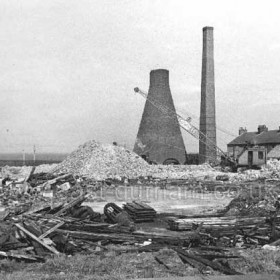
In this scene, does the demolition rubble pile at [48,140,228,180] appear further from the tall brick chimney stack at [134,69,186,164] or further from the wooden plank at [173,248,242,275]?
the wooden plank at [173,248,242,275]

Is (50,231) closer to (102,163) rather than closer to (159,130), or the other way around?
(102,163)

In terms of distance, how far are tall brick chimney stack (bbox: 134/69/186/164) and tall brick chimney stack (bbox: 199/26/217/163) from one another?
3.50 metres

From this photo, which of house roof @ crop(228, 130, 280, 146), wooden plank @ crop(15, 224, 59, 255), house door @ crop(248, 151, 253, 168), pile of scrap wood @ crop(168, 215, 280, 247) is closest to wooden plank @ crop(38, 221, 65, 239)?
wooden plank @ crop(15, 224, 59, 255)

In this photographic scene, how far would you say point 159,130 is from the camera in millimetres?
44781

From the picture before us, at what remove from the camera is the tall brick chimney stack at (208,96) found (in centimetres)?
4328

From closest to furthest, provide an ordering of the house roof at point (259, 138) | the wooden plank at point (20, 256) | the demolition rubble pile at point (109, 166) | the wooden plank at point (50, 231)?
the wooden plank at point (20, 256) < the wooden plank at point (50, 231) < the demolition rubble pile at point (109, 166) < the house roof at point (259, 138)

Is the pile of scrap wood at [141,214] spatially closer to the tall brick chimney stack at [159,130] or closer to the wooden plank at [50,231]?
the wooden plank at [50,231]

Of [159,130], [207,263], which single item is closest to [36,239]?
[207,263]

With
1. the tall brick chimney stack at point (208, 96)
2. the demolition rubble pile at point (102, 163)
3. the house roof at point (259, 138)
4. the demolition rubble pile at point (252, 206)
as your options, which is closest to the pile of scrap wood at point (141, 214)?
the demolition rubble pile at point (252, 206)

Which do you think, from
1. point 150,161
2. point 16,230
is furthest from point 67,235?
point 150,161

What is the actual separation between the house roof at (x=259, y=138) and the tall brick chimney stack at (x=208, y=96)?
4.40 metres

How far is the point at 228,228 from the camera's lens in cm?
856

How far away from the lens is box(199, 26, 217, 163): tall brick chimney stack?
43.3 metres

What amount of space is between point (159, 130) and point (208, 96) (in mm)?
6984
